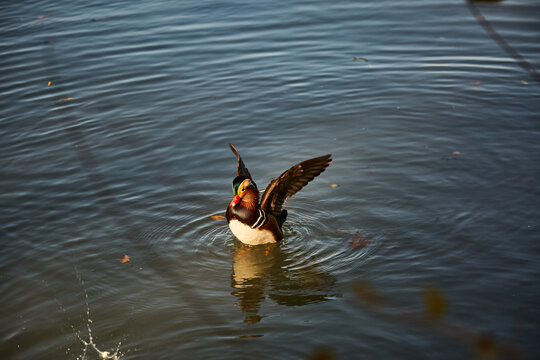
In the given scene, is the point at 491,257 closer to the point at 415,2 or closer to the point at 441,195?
the point at 441,195

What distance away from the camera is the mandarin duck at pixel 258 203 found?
20.2ft

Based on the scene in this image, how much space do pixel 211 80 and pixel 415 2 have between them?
653cm

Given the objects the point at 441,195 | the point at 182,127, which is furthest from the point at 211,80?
the point at 441,195

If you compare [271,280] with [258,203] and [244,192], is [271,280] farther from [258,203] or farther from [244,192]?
[244,192]

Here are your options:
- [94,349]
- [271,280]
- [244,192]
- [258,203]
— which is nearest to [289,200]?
[258,203]

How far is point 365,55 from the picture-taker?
11844 mm

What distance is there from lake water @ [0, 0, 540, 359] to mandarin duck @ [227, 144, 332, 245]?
1.18ft

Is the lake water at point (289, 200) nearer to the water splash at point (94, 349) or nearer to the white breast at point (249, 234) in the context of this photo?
the water splash at point (94, 349)

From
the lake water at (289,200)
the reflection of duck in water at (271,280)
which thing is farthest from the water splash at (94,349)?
the reflection of duck in water at (271,280)

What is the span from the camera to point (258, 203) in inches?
251

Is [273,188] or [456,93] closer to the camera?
[273,188]

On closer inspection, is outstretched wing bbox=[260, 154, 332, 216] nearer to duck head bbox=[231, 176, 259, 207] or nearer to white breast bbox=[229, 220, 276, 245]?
duck head bbox=[231, 176, 259, 207]

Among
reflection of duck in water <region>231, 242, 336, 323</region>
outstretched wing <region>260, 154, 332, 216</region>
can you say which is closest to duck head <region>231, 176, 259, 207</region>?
outstretched wing <region>260, 154, 332, 216</region>

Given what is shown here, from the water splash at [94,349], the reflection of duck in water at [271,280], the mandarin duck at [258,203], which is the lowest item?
the reflection of duck in water at [271,280]
